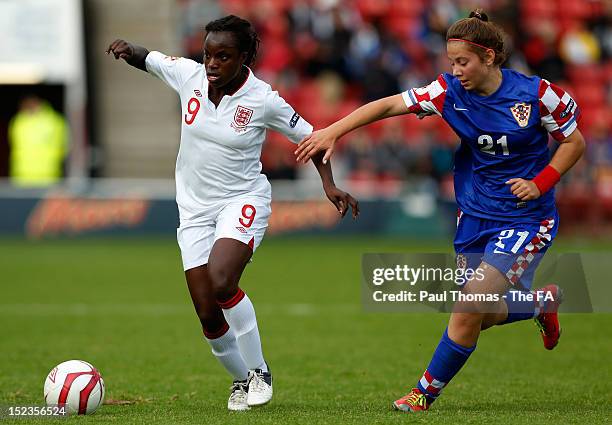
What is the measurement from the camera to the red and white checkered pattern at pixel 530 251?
6.30 m

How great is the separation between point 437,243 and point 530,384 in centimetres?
1122

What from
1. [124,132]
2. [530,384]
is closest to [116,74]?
[124,132]

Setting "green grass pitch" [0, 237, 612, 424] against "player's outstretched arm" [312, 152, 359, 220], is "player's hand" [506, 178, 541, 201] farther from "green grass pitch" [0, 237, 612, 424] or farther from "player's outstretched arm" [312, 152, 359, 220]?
"green grass pitch" [0, 237, 612, 424]

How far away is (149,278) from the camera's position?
14.4 metres

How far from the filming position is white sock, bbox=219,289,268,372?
6500 mm

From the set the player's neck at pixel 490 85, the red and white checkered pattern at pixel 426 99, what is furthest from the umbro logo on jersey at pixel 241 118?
the player's neck at pixel 490 85

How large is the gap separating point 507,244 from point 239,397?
5.77 ft

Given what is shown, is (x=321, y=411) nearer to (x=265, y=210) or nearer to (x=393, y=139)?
(x=265, y=210)

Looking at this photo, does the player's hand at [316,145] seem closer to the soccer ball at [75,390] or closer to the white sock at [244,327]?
the white sock at [244,327]

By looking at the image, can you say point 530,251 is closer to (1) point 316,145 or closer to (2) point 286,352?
(1) point 316,145

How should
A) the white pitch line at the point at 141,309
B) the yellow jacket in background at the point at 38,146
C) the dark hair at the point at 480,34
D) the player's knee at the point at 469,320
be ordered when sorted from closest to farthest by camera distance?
the dark hair at the point at 480,34, the player's knee at the point at 469,320, the white pitch line at the point at 141,309, the yellow jacket in background at the point at 38,146

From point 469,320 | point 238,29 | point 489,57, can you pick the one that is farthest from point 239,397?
point 489,57

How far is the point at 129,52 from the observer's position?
6793 mm

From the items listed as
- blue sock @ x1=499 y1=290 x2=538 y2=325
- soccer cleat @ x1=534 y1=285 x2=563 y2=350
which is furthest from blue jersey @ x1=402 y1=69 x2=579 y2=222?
soccer cleat @ x1=534 y1=285 x2=563 y2=350
